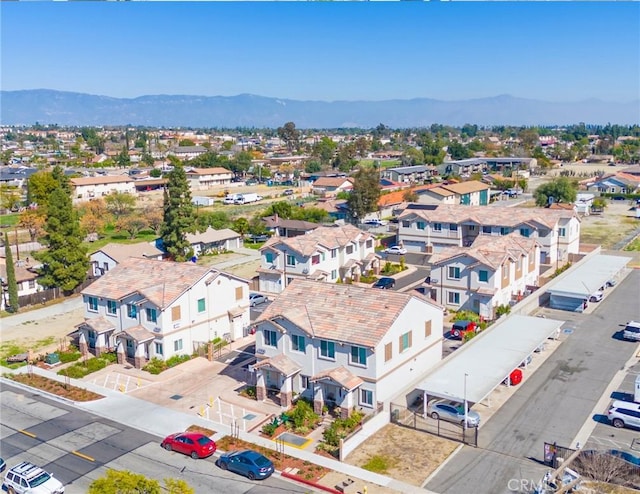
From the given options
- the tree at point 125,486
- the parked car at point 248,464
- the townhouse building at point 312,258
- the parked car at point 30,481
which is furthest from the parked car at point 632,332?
the parked car at point 30,481

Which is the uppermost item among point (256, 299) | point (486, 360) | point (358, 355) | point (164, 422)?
point (358, 355)

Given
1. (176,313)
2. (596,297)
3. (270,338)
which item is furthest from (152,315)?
(596,297)

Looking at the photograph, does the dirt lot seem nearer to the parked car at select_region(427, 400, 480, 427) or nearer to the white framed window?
the parked car at select_region(427, 400, 480, 427)

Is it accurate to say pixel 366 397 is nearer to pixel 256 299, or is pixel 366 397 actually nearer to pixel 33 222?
pixel 256 299

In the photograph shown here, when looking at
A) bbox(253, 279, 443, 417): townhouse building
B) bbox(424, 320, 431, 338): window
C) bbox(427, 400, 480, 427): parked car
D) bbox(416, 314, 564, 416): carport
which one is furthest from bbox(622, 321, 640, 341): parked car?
bbox(427, 400, 480, 427): parked car

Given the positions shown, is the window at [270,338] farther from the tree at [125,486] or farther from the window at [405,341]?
the tree at [125,486]

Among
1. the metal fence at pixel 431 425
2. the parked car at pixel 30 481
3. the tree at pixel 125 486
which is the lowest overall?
the metal fence at pixel 431 425

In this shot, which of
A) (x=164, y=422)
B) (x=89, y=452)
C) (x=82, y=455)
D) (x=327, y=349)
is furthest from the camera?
(x=327, y=349)
